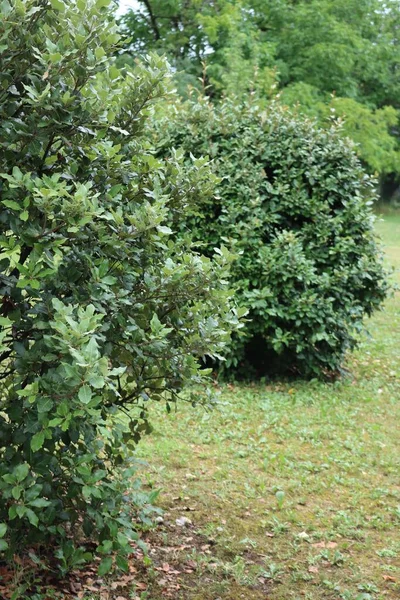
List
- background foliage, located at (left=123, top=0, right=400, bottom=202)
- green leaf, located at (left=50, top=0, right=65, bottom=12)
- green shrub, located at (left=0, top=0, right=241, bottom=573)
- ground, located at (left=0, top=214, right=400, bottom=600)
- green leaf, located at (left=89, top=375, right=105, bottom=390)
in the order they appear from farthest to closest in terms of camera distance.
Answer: background foliage, located at (left=123, top=0, right=400, bottom=202) → ground, located at (left=0, top=214, right=400, bottom=600) → green leaf, located at (left=50, top=0, right=65, bottom=12) → green shrub, located at (left=0, top=0, right=241, bottom=573) → green leaf, located at (left=89, top=375, right=105, bottom=390)

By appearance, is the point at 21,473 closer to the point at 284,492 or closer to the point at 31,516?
the point at 31,516

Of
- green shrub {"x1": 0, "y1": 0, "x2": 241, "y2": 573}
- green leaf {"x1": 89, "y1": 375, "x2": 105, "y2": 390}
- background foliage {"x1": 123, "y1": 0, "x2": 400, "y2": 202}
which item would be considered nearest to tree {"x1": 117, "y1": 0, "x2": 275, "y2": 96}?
background foliage {"x1": 123, "y1": 0, "x2": 400, "y2": 202}

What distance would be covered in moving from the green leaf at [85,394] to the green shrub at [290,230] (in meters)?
4.77

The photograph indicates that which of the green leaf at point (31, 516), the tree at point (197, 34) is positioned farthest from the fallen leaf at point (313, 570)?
the tree at point (197, 34)

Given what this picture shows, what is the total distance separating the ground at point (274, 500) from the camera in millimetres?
4070

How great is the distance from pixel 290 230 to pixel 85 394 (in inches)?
Answer: 212

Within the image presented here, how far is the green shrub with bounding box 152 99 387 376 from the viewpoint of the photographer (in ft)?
24.6

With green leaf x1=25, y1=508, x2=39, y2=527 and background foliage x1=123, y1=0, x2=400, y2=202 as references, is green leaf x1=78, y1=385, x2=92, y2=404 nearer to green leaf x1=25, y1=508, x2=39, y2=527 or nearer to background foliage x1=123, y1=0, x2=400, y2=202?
green leaf x1=25, y1=508, x2=39, y2=527

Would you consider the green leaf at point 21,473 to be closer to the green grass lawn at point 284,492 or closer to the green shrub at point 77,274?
the green shrub at point 77,274

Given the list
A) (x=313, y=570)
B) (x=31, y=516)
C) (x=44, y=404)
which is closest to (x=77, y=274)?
(x=44, y=404)

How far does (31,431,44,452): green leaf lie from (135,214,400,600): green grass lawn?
4.49 feet

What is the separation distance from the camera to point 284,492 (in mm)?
5305

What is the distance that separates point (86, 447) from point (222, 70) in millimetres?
18627

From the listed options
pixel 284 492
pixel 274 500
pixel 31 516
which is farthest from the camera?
pixel 284 492
